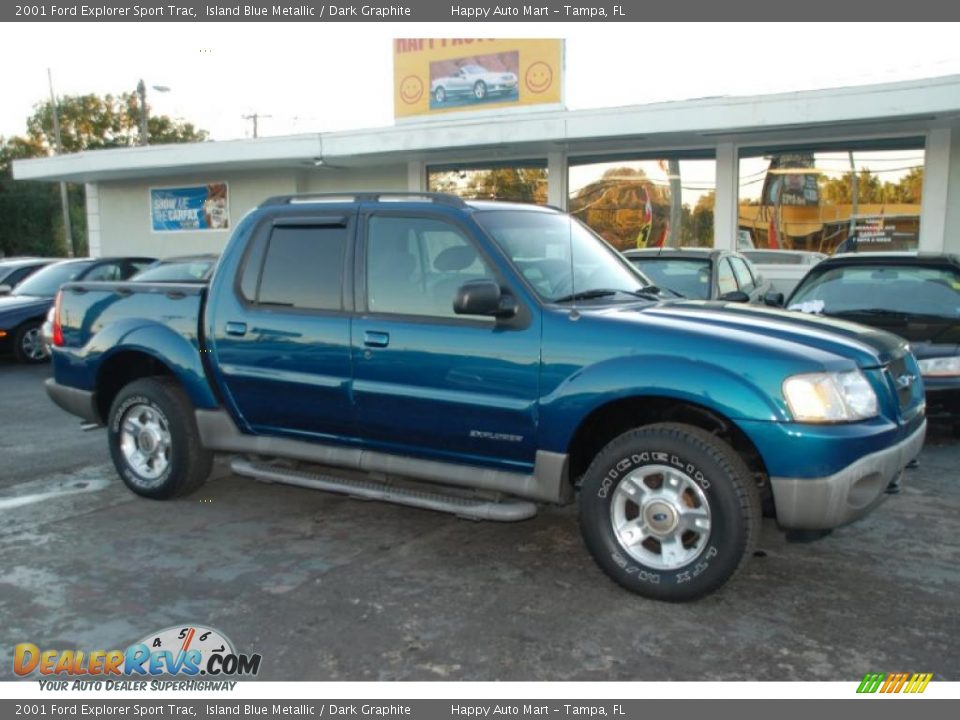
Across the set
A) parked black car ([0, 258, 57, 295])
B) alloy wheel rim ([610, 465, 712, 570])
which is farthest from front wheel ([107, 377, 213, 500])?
parked black car ([0, 258, 57, 295])

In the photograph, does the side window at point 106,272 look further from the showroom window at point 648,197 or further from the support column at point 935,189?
the support column at point 935,189

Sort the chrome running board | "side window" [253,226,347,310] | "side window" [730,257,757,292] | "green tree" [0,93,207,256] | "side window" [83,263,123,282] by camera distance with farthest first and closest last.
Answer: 1. "green tree" [0,93,207,256]
2. "side window" [83,263,123,282]
3. "side window" [730,257,757,292]
4. "side window" [253,226,347,310]
5. the chrome running board

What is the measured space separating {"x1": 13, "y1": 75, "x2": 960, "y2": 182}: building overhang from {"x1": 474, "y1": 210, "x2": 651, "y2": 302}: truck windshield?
8.04 m

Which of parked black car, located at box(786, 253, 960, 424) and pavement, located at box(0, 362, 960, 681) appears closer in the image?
pavement, located at box(0, 362, 960, 681)

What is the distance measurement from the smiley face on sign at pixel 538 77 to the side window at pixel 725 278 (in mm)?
7269

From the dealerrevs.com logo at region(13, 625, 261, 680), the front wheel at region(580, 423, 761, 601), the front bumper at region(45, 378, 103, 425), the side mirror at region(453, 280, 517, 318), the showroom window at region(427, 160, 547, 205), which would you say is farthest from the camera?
the showroom window at region(427, 160, 547, 205)

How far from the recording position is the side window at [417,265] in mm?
4617

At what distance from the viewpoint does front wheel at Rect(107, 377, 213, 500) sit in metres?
5.58

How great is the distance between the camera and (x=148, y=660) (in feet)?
11.6

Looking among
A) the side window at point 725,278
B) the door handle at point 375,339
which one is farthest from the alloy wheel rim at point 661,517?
the side window at point 725,278

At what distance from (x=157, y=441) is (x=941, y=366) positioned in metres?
5.82

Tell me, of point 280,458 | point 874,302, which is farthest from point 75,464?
point 874,302

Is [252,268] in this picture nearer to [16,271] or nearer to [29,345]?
[29,345]

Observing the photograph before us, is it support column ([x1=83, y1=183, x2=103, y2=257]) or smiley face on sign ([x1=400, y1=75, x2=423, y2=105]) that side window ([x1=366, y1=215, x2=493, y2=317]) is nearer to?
smiley face on sign ([x1=400, y1=75, x2=423, y2=105])
